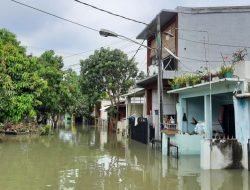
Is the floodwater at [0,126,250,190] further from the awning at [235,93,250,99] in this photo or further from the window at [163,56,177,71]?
the window at [163,56,177,71]

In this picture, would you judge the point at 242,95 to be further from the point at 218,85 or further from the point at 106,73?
the point at 106,73

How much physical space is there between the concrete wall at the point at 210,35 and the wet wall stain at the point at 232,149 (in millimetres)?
9338

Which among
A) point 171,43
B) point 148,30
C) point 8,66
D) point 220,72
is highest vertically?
point 148,30

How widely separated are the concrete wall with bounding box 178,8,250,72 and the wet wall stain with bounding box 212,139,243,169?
9338 millimetres

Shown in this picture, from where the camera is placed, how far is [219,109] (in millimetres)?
18297

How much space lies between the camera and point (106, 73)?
36625 mm

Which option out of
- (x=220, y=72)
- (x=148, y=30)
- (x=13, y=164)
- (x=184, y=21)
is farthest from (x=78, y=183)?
(x=148, y=30)

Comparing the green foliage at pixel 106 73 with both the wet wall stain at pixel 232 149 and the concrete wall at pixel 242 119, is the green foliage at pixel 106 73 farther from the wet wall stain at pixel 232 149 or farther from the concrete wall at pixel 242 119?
→ the wet wall stain at pixel 232 149

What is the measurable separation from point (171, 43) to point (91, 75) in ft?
49.3

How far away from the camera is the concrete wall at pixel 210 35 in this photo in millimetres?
21641

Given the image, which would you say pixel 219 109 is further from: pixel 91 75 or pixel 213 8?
pixel 91 75

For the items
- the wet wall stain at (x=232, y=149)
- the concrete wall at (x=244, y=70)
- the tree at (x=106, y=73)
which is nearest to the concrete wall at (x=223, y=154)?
the wet wall stain at (x=232, y=149)

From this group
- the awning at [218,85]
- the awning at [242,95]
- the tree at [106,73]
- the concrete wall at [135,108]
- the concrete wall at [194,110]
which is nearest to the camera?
the awning at [242,95]

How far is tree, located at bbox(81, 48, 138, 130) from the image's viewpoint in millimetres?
36062
